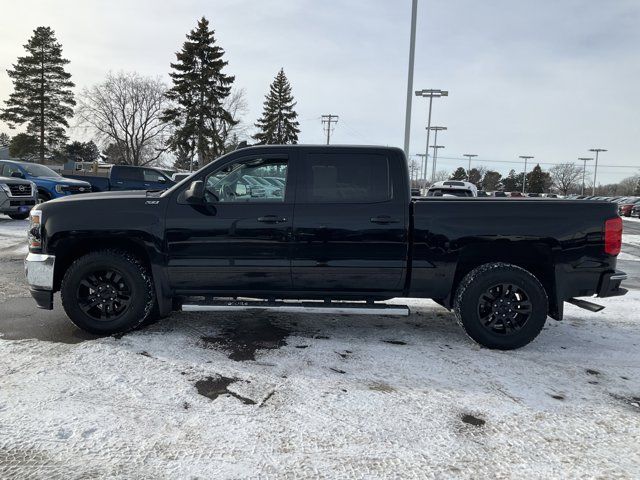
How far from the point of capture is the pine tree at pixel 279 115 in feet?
210

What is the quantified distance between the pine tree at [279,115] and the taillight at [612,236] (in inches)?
2398

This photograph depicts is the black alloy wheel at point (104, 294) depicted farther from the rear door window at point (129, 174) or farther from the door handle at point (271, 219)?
the rear door window at point (129, 174)

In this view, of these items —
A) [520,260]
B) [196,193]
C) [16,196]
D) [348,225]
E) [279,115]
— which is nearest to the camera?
[196,193]

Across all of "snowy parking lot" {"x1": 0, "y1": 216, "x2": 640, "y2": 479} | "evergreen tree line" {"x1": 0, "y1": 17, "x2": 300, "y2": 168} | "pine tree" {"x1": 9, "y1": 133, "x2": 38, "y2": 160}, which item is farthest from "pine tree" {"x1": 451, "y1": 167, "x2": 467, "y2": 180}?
"snowy parking lot" {"x1": 0, "y1": 216, "x2": 640, "y2": 479}

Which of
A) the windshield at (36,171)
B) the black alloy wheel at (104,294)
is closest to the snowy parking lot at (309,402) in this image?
the black alloy wheel at (104,294)

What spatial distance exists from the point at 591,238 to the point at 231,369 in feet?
11.6

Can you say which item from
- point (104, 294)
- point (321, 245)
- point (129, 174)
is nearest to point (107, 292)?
point (104, 294)

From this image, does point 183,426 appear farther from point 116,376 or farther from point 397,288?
point 397,288

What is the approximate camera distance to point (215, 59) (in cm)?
4734

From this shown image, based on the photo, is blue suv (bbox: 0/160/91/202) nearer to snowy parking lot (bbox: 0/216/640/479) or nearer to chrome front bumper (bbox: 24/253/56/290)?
snowy parking lot (bbox: 0/216/640/479)

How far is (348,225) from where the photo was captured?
175 inches

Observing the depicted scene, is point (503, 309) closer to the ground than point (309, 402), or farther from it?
farther from it

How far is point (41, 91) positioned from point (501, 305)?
60950 millimetres

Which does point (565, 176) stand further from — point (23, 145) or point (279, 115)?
point (23, 145)
